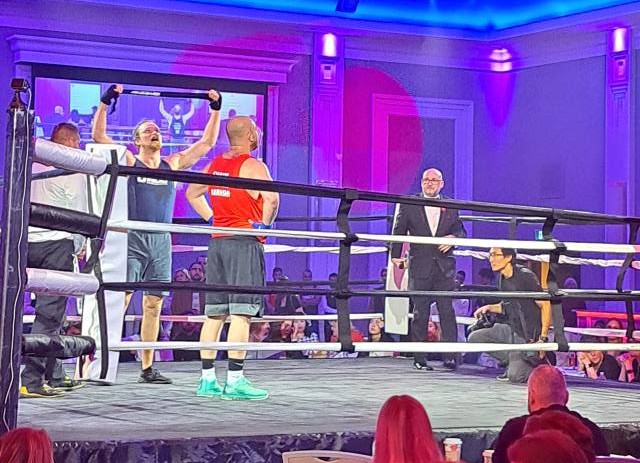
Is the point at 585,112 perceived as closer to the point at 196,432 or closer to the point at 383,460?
the point at 196,432

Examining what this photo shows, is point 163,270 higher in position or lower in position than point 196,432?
higher

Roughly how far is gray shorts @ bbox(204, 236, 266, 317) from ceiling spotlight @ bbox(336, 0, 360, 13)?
5.74 metres

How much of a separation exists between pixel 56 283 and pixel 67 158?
33 centimetres

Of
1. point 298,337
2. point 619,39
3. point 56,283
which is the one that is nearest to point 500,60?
point 619,39

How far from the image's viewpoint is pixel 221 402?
3.82 m

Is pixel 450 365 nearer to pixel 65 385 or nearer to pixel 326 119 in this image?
pixel 65 385

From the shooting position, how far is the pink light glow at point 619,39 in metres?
8.89

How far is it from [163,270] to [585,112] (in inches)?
234

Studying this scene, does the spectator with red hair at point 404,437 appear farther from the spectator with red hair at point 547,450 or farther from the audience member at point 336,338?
the audience member at point 336,338

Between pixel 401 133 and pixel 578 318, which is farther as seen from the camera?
pixel 401 133

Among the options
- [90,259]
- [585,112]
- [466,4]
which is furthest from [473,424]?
[466,4]

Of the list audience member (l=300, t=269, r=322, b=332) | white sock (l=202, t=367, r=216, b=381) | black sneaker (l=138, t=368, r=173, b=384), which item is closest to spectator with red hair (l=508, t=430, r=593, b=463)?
white sock (l=202, t=367, r=216, b=381)

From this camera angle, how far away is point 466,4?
9977 mm

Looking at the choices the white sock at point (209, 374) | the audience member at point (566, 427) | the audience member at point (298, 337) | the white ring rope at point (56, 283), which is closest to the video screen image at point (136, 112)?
the audience member at point (298, 337)
